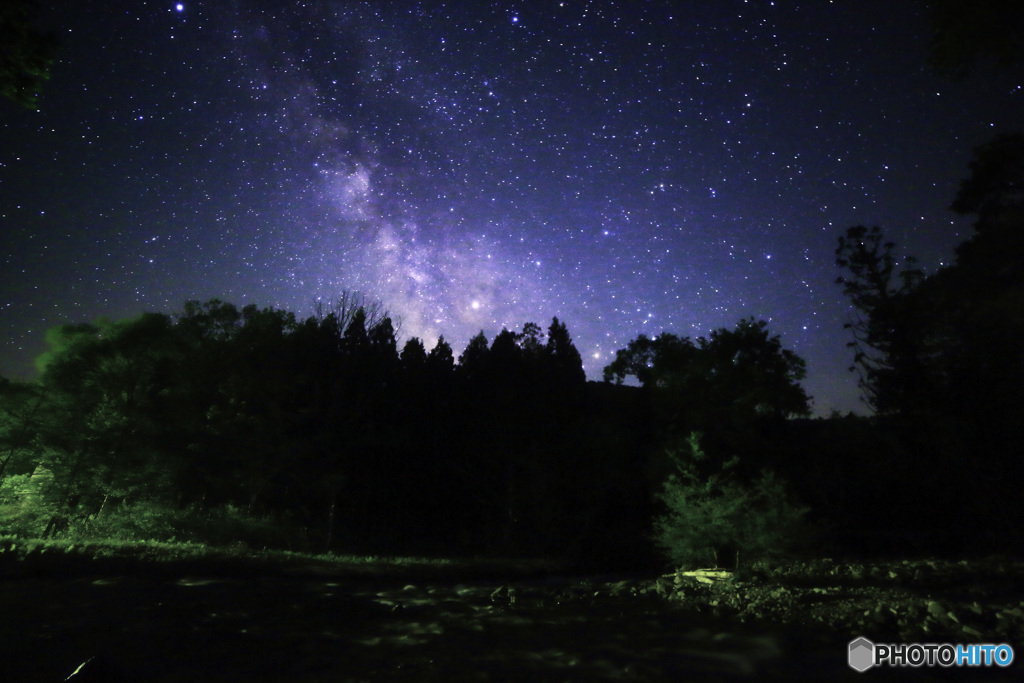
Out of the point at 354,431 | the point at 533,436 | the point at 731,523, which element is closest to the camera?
the point at 731,523

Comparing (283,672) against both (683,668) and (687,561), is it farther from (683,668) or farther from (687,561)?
(687,561)

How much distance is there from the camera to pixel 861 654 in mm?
6148

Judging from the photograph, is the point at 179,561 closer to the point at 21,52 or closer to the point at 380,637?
the point at 380,637

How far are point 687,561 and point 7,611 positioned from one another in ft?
54.9

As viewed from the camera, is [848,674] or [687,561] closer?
[848,674]

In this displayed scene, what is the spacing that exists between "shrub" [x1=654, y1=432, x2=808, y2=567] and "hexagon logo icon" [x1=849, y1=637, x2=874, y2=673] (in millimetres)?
8511

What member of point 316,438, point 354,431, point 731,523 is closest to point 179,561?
point 316,438

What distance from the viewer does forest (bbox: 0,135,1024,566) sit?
57.3ft

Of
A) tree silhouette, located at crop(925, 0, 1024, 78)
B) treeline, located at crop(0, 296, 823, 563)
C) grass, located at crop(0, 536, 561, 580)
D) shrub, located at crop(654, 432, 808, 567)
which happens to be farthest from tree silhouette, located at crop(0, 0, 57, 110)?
shrub, located at crop(654, 432, 808, 567)

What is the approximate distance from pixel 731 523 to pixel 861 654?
30.1 ft

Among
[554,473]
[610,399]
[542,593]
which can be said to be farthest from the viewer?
[610,399]

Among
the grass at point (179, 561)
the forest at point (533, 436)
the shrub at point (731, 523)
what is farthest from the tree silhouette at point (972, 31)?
the grass at point (179, 561)

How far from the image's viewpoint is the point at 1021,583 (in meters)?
10.1

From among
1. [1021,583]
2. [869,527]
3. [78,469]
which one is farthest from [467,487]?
[1021,583]
